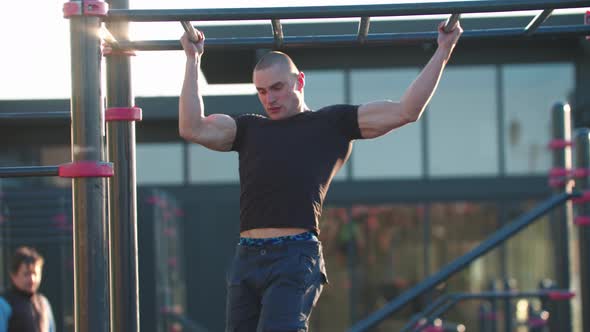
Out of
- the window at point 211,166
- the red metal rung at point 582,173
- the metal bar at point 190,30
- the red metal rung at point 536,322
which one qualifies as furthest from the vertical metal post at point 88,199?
the window at point 211,166

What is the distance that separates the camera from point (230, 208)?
14.3 m

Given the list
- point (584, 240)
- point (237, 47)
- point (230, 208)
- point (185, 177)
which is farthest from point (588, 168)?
point (185, 177)

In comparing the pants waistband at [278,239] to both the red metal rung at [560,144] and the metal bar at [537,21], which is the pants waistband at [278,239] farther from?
the red metal rung at [560,144]

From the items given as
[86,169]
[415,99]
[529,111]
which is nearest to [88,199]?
[86,169]

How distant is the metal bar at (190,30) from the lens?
11.0ft

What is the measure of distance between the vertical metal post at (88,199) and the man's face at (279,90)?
22.6 inches

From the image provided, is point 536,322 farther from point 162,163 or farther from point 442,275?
point 162,163

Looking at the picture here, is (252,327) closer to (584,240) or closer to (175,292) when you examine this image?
(584,240)

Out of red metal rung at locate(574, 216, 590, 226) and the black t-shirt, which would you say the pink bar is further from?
the black t-shirt

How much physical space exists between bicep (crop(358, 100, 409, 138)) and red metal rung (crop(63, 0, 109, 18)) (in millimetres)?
941

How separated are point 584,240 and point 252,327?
2998 mm

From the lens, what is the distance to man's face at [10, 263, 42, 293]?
5.93 metres

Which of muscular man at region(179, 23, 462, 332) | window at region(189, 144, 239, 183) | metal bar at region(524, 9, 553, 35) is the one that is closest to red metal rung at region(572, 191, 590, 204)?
metal bar at region(524, 9, 553, 35)

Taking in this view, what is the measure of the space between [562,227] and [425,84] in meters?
3.37
